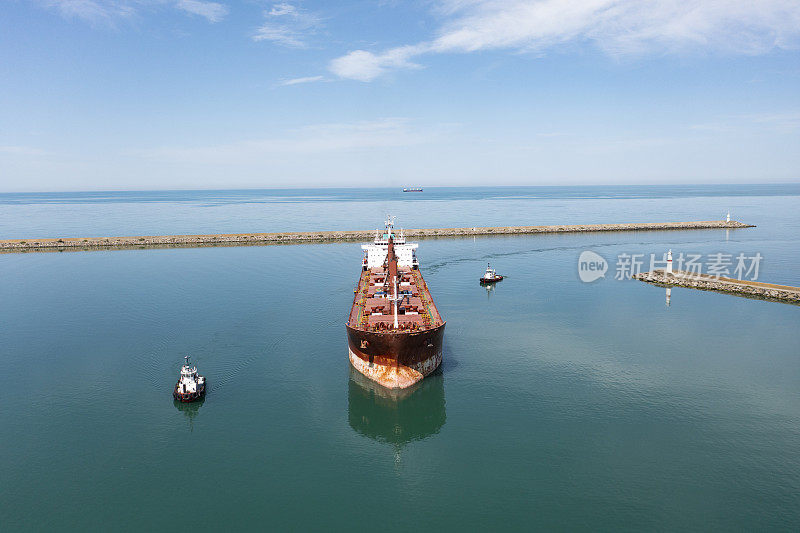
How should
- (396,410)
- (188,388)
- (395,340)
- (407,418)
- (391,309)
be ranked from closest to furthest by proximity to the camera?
(407,418) → (188,388) → (396,410) → (395,340) → (391,309)

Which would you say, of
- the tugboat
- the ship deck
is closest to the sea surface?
the tugboat

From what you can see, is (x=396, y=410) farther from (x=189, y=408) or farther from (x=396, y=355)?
(x=189, y=408)

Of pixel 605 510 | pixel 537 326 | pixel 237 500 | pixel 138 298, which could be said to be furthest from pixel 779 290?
pixel 138 298

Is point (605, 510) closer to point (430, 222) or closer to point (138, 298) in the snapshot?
point (138, 298)

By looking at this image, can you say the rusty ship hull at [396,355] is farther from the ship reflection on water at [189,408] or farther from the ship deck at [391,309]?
the ship reflection on water at [189,408]

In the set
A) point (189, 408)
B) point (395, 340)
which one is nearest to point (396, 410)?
point (395, 340)

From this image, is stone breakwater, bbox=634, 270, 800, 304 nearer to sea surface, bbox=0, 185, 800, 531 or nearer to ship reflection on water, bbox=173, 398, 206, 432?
sea surface, bbox=0, 185, 800, 531
